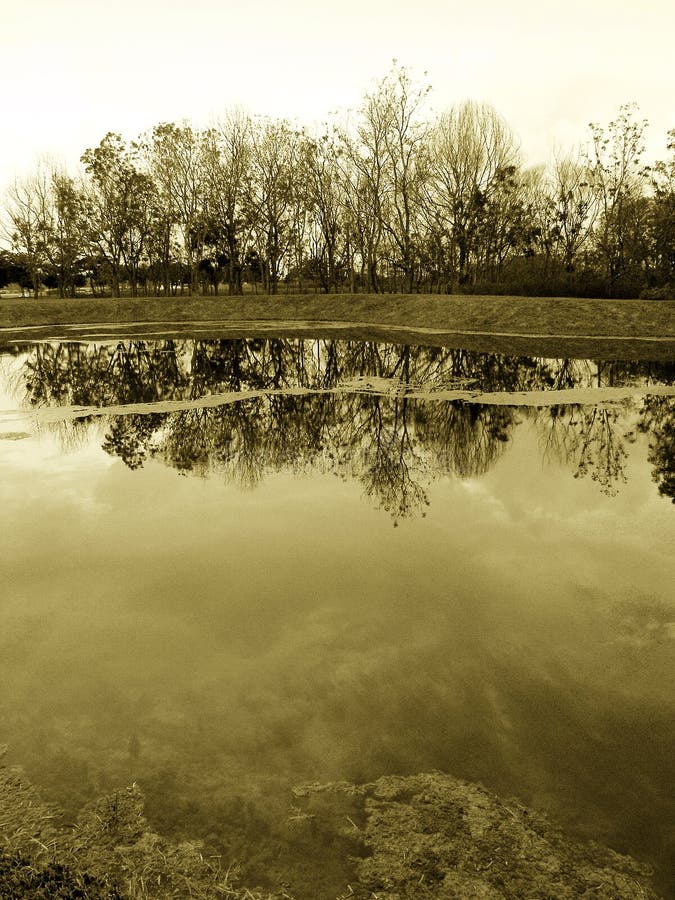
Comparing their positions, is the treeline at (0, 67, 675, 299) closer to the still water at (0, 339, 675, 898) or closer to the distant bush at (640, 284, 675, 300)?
the distant bush at (640, 284, 675, 300)

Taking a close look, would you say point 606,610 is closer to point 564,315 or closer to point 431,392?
point 431,392

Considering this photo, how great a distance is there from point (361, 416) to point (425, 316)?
921 inches

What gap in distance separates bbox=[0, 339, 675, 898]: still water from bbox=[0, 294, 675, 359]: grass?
52.7ft

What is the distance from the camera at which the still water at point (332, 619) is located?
12.1 ft

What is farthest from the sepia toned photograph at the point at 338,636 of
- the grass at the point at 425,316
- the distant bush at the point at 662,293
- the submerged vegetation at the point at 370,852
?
the distant bush at the point at 662,293

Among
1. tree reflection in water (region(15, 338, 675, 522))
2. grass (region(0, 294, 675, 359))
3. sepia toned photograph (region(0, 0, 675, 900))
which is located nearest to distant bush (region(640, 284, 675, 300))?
grass (region(0, 294, 675, 359))

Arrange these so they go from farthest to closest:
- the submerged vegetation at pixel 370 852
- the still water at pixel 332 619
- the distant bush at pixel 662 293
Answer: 1. the distant bush at pixel 662 293
2. the still water at pixel 332 619
3. the submerged vegetation at pixel 370 852

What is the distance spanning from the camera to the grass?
2752 centimetres

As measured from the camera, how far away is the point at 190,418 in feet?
41.6

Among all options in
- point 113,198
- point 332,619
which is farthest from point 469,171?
point 332,619

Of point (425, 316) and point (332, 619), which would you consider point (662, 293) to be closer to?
point (425, 316)

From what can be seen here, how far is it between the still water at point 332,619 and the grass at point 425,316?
16055 millimetres

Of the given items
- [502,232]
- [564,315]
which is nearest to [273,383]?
[564,315]

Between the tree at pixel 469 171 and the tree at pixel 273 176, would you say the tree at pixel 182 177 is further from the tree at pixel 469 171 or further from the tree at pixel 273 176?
the tree at pixel 469 171
